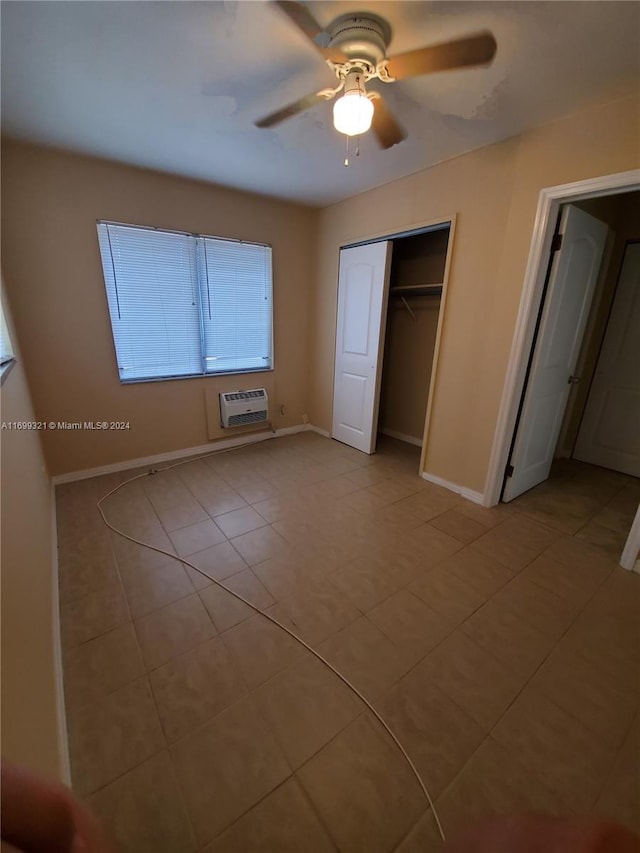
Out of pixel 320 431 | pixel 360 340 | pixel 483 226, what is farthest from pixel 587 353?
pixel 320 431

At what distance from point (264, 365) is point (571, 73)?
3039 millimetres

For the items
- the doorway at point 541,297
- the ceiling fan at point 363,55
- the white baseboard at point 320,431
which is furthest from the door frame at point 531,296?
the white baseboard at point 320,431

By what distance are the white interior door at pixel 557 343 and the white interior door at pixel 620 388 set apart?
2.37 ft

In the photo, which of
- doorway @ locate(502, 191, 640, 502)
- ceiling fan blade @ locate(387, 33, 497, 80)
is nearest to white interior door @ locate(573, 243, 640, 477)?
doorway @ locate(502, 191, 640, 502)

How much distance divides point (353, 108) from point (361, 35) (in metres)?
0.25

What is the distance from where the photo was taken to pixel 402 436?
13.5 feet

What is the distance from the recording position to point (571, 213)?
6.98 feet

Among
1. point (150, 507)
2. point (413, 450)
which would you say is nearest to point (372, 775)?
point (150, 507)

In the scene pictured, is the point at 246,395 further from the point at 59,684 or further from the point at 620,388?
the point at 620,388

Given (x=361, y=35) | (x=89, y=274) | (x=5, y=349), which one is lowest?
(x=5, y=349)

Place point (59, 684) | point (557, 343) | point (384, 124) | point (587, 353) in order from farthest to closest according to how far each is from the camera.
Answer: point (587, 353)
point (557, 343)
point (384, 124)
point (59, 684)

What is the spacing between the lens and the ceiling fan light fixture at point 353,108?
1314mm

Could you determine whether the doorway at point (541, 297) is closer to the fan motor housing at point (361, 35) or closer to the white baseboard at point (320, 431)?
the fan motor housing at point (361, 35)

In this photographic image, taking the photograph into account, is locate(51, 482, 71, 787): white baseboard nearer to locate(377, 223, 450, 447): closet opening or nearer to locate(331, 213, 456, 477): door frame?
locate(331, 213, 456, 477): door frame
